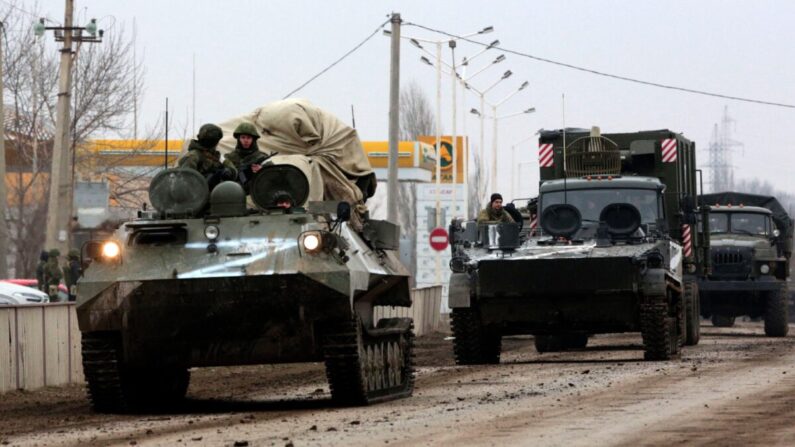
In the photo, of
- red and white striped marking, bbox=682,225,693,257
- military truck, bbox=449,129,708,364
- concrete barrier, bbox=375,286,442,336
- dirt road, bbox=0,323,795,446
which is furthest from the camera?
concrete barrier, bbox=375,286,442,336

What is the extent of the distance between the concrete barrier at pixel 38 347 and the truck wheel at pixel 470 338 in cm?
422

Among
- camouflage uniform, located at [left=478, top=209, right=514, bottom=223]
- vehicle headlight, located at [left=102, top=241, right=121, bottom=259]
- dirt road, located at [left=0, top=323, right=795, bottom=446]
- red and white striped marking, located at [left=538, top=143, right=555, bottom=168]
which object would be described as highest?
red and white striped marking, located at [left=538, top=143, right=555, bottom=168]

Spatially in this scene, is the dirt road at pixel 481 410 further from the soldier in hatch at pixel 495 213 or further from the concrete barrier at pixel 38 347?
the soldier in hatch at pixel 495 213

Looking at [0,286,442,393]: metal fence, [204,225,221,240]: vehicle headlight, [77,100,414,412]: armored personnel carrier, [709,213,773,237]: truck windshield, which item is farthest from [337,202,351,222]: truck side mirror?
[709,213,773,237]: truck windshield

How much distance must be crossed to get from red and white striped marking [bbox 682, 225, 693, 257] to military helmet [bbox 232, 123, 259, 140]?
34.8ft

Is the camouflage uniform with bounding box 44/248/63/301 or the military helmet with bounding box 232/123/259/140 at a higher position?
the military helmet with bounding box 232/123/259/140

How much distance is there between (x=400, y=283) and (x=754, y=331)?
65.5 feet

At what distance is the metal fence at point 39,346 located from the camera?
730 inches

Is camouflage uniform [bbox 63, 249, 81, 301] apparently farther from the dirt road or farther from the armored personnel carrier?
the armored personnel carrier

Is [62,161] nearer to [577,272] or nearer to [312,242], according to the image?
[577,272]

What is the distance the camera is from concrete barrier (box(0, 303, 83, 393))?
1855 centimetres

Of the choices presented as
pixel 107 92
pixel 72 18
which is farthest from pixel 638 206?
pixel 107 92

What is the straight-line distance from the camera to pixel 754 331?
3541 centimetres

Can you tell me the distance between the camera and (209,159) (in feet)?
52.0
